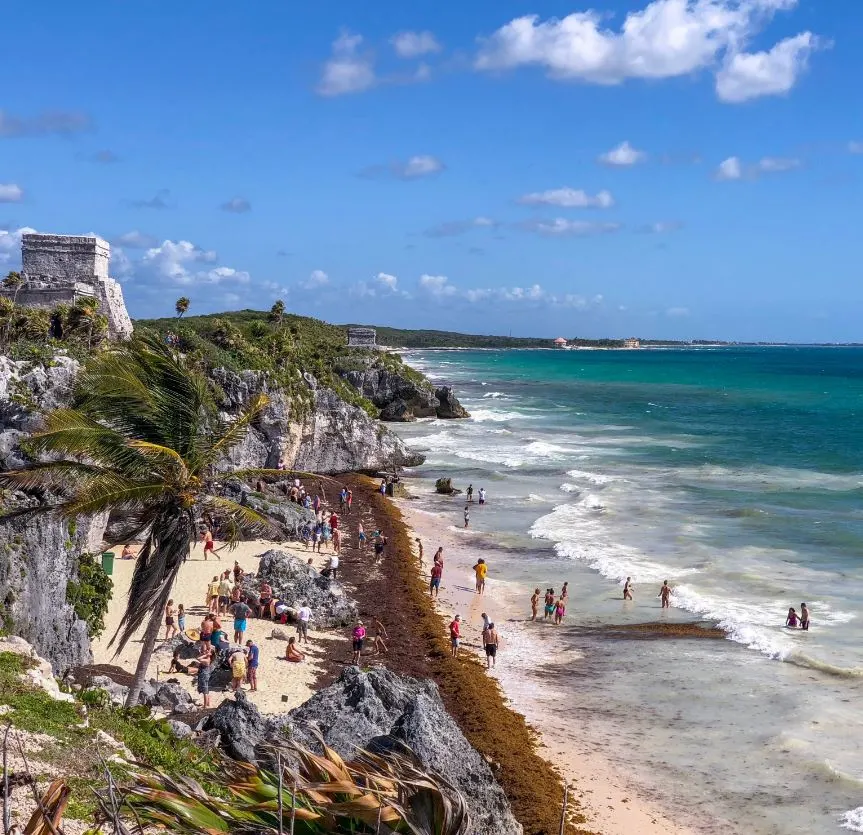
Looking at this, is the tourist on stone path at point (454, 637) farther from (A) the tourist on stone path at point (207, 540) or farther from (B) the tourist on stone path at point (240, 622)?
(A) the tourist on stone path at point (207, 540)

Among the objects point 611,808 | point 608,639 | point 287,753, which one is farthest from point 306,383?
point 287,753

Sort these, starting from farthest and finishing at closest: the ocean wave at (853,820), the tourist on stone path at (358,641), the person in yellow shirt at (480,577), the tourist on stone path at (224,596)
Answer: the person in yellow shirt at (480,577), the tourist on stone path at (224,596), the tourist on stone path at (358,641), the ocean wave at (853,820)

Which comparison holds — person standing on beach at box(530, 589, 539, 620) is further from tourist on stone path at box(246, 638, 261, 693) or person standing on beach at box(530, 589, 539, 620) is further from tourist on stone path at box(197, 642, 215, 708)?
tourist on stone path at box(197, 642, 215, 708)

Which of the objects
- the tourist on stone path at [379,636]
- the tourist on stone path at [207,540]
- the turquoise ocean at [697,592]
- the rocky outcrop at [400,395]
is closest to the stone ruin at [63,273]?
the tourist on stone path at [207,540]

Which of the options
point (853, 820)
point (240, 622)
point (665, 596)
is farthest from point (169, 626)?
point (853, 820)

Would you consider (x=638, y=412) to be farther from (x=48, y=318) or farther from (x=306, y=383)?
(x=48, y=318)

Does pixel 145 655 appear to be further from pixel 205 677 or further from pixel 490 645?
pixel 490 645

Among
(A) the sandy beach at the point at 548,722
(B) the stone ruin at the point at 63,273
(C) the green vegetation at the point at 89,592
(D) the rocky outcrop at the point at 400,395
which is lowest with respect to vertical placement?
(A) the sandy beach at the point at 548,722
